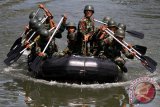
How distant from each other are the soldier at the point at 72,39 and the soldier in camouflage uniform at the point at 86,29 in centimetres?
15

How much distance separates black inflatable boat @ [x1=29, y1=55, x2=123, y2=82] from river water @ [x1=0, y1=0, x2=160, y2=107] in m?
0.20

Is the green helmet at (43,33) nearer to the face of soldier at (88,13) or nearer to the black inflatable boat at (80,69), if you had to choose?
the black inflatable boat at (80,69)

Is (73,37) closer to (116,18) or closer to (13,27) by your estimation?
(13,27)

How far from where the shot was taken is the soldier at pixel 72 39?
12.1 meters

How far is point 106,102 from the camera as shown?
10.2 m

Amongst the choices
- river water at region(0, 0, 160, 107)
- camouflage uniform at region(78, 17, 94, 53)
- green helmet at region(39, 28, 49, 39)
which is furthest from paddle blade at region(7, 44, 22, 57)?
camouflage uniform at region(78, 17, 94, 53)

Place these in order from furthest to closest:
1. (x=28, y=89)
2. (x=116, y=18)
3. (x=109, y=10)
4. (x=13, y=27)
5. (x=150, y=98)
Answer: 1. (x=109, y=10)
2. (x=116, y=18)
3. (x=13, y=27)
4. (x=28, y=89)
5. (x=150, y=98)

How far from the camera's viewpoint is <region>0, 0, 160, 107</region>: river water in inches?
399

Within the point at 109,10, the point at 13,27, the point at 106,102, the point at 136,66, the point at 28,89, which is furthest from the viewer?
the point at 109,10

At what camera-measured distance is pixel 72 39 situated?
1212cm

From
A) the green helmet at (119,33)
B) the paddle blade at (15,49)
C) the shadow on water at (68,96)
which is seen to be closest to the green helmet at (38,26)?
the paddle blade at (15,49)

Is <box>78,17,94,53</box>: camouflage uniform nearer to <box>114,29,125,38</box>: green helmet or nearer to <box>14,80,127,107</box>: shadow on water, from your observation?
<box>114,29,125,38</box>: green helmet

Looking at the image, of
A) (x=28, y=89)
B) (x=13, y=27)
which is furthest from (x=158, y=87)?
(x=13, y=27)

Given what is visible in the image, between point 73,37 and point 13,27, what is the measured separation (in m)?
8.64
